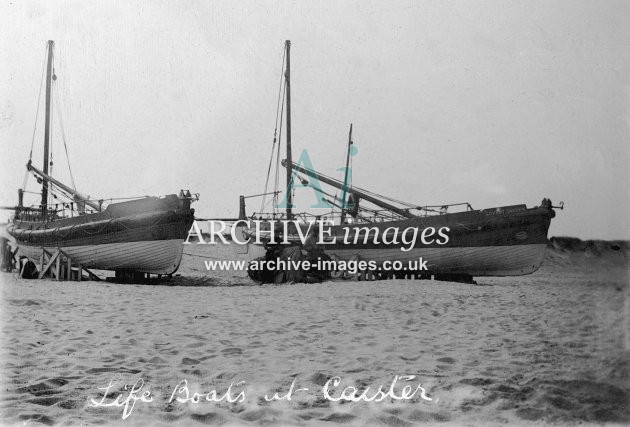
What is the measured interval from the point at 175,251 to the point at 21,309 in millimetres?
7757

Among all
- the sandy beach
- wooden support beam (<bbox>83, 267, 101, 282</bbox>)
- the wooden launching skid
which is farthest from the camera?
wooden support beam (<bbox>83, 267, 101, 282</bbox>)

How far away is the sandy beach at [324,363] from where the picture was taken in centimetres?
348

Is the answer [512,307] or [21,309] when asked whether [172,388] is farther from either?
[512,307]

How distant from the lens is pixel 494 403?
11.6 feet

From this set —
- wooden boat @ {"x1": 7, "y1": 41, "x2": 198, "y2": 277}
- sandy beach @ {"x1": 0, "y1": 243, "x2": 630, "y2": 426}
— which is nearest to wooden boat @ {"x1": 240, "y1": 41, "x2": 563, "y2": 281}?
wooden boat @ {"x1": 7, "y1": 41, "x2": 198, "y2": 277}

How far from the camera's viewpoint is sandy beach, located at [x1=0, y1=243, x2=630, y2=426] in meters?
3.48

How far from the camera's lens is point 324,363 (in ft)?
15.1

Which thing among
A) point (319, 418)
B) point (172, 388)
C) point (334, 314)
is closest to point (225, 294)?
point (334, 314)

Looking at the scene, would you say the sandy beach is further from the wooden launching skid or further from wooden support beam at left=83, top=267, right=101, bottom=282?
wooden support beam at left=83, top=267, right=101, bottom=282

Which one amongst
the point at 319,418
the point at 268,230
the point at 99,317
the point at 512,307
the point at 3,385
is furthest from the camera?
the point at 268,230

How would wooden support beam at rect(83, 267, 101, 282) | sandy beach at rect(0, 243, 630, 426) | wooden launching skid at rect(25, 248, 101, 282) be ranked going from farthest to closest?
wooden support beam at rect(83, 267, 101, 282)
wooden launching skid at rect(25, 248, 101, 282)
sandy beach at rect(0, 243, 630, 426)
